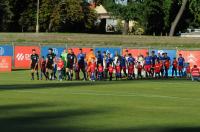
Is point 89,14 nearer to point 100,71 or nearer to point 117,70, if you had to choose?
point 117,70

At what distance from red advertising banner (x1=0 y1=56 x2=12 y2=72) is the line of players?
738 cm

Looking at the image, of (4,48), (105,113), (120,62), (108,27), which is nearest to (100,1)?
(108,27)

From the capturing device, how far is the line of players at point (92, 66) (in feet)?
122

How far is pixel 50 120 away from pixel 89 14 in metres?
82.6

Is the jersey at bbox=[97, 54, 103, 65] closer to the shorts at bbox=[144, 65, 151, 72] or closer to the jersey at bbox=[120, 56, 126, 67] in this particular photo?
the jersey at bbox=[120, 56, 126, 67]

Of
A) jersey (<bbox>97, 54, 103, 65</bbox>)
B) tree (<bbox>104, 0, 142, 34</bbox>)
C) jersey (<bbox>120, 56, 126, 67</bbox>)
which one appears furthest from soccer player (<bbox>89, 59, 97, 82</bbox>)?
tree (<bbox>104, 0, 142, 34</bbox>)

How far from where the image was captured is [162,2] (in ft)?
297

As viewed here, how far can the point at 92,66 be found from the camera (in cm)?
3678

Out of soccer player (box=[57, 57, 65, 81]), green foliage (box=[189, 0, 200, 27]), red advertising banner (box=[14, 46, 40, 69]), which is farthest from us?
green foliage (box=[189, 0, 200, 27])

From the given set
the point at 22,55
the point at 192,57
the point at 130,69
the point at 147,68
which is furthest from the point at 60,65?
the point at 22,55

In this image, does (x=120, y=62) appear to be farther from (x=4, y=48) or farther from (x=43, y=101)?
(x=43, y=101)

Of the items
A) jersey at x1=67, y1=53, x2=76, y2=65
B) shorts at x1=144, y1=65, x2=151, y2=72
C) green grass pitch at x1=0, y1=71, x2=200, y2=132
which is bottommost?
green grass pitch at x1=0, y1=71, x2=200, y2=132

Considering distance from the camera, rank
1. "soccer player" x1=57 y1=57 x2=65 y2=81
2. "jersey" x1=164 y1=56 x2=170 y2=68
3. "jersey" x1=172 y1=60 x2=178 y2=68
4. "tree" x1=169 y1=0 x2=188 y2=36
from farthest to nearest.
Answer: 1. "tree" x1=169 y1=0 x2=188 y2=36
2. "jersey" x1=172 y1=60 x2=178 y2=68
3. "jersey" x1=164 y1=56 x2=170 y2=68
4. "soccer player" x1=57 y1=57 x2=65 y2=81

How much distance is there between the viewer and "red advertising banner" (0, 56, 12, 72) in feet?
154
